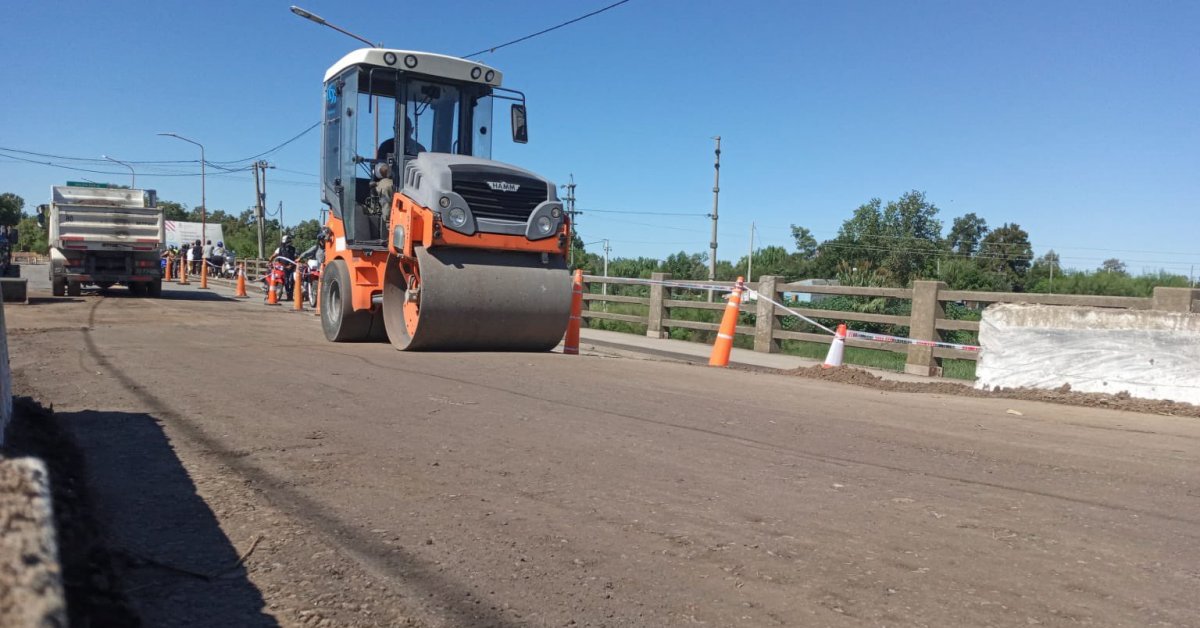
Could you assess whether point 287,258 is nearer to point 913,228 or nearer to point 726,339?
point 726,339

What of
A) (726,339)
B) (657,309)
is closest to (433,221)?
(726,339)

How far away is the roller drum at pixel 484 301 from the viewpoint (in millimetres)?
8984

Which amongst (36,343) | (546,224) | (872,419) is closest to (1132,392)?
(872,419)

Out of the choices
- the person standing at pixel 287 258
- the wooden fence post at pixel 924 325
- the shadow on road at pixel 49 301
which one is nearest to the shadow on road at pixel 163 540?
the wooden fence post at pixel 924 325

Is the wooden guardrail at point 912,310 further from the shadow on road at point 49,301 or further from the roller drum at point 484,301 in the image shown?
the shadow on road at point 49,301

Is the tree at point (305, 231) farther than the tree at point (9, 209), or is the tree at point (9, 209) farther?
the tree at point (9, 209)

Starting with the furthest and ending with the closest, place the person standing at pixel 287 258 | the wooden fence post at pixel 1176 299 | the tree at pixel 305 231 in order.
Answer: the tree at pixel 305 231
the person standing at pixel 287 258
the wooden fence post at pixel 1176 299

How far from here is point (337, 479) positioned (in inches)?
163

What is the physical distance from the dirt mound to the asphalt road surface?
1.17 feet

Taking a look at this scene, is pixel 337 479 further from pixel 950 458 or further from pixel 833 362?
pixel 833 362

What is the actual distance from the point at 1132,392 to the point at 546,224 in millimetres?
5932

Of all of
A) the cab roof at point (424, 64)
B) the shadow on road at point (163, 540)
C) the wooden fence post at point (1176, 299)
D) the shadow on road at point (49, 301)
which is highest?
the cab roof at point (424, 64)

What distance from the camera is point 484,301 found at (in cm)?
916

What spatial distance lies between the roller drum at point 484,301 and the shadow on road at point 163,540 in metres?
4.30
